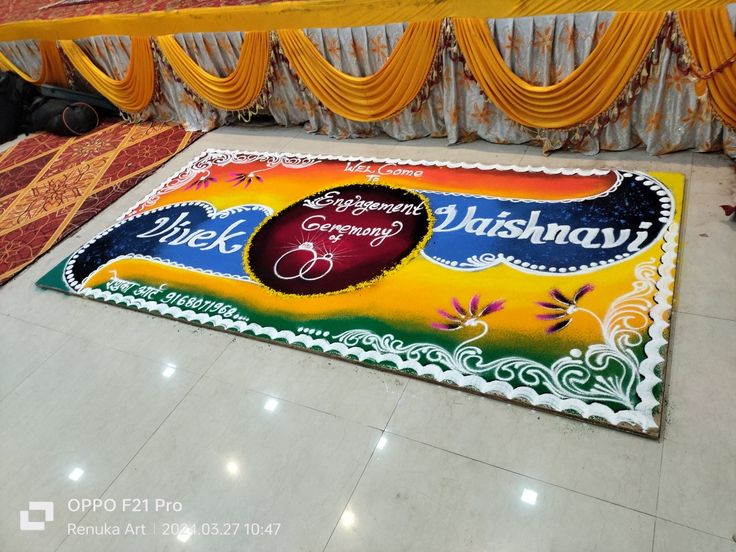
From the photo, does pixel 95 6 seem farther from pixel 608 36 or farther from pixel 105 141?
pixel 608 36

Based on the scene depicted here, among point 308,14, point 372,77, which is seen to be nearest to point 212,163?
point 308,14

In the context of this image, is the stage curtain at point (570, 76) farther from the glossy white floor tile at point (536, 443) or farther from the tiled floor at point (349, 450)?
the glossy white floor tile at point (536, 443)

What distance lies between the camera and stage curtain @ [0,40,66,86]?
4586 mm

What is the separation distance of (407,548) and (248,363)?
39.3 inches

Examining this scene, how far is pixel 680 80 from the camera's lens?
8.17 ft

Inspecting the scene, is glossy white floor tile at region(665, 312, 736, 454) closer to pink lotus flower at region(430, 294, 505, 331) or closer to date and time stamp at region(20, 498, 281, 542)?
pink lotus flower at region(430, 294, 505, 331)

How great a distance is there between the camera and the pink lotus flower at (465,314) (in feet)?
6.61

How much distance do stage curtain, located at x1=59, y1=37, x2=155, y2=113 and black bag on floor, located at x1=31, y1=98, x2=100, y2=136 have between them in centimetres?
25

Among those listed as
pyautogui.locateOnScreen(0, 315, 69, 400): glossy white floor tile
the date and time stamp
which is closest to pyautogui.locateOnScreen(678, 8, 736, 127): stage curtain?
the date and time stamp

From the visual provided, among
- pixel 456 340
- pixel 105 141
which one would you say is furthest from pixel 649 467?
pixel 105 141

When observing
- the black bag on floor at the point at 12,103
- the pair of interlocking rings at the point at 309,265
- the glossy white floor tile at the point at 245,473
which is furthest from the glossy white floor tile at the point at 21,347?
the black bag on floor at the point at 12,103

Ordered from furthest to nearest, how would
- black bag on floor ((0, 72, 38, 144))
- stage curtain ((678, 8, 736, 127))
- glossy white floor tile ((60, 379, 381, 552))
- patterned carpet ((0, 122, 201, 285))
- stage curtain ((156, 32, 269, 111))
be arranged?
1. black bag on floor ((0, 72, 38, 144))
2. stage curtain ((156, 32, 269, 111))
3. patterned carpet ((0, 122, 201, 285))
4. stage curtain ((678, 8, 736, 127))
5. glossy white floor tile ((60, 379, 381, 552))

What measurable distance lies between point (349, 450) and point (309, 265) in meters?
1.05

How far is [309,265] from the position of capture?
2498mm
